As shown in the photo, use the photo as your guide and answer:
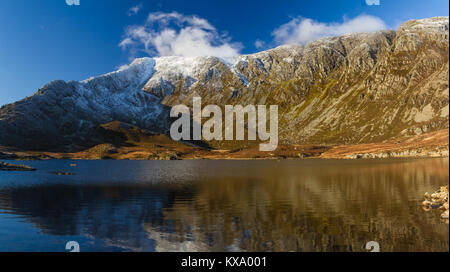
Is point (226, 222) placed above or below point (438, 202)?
below

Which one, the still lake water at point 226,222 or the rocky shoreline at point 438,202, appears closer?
the still lake water at point 226,222

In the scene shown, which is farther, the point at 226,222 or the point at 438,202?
the point at 438,202

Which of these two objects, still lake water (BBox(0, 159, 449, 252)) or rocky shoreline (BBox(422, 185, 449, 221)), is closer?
still lake water (BBox(0, 159, 449, 252))

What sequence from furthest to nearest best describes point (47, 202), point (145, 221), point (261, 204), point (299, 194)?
point (299, 194), point (47, 202), point (261, 204), point (145, 221)

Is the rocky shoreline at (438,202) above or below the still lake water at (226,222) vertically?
above

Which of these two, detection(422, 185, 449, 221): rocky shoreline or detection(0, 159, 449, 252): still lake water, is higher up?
detection(422, 185, 449, 221): rocky shoreline
